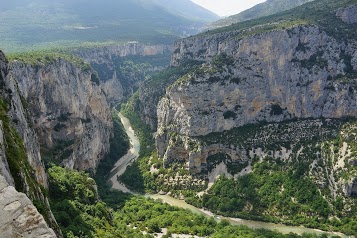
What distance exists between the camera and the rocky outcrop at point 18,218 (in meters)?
17.4

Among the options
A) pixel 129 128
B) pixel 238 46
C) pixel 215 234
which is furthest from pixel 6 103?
pixel 129 128

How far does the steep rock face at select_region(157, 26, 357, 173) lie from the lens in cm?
9006

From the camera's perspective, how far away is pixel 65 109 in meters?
90.4

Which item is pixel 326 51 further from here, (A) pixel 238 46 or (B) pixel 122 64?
(B) pixel 122 64

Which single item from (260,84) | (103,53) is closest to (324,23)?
(260,84)

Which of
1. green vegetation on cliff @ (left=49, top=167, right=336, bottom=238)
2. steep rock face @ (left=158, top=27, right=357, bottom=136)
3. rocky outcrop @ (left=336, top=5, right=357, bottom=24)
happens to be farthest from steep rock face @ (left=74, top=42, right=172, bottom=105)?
rocky outcrop @ (left=336, top=5, right=357, bottom=24)

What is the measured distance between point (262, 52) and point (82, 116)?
44135mm

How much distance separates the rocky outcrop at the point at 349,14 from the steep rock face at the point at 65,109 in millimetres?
64502

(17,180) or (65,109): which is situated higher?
(17,180)

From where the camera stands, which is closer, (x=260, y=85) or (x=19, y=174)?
(x=19, y=174)

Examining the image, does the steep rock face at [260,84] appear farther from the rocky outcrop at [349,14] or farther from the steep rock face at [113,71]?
the steep rock face at [113,71]

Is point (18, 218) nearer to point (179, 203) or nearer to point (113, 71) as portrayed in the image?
point (179, 203)

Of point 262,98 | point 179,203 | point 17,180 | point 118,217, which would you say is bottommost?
point 179,203

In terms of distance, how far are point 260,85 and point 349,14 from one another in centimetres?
2836
